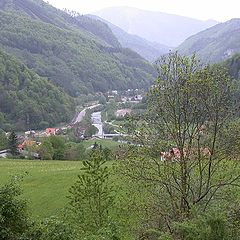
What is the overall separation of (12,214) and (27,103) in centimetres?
16722

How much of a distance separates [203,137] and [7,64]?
630 ft

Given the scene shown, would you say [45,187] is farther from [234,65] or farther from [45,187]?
[234,65]

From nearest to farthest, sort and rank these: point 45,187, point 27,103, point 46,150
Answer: point 45,187 → point 46,150 → point 27,103

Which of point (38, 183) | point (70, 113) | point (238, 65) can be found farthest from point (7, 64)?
point (38, 183)

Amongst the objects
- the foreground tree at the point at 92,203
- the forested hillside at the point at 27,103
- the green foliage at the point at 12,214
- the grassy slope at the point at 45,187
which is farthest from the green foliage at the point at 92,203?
the forested hillside at the point at 27,103

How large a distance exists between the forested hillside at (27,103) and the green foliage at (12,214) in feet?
493

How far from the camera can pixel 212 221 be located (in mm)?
12547

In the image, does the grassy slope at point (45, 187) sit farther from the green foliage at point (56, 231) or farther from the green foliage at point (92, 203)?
the green foliage at point (56, 231)

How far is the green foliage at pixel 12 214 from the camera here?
1593 cm

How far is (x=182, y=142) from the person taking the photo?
55.9 ft

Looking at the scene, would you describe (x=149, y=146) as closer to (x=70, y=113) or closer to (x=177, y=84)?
(x=177, y=84)

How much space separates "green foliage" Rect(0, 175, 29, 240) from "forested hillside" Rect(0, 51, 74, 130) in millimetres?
150356

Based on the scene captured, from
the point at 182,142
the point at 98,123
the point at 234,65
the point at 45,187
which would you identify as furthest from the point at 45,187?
the point at 98,123

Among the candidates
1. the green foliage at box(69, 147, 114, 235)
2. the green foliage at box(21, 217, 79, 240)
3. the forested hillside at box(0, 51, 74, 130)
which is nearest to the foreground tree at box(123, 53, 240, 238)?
the green foliage at box(69, 147, 114, 235)
